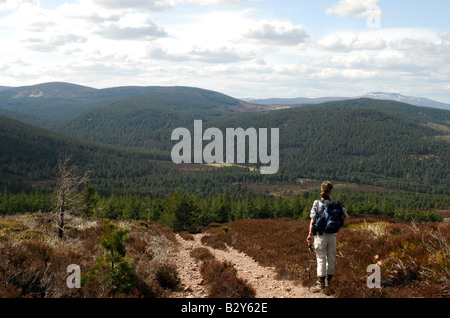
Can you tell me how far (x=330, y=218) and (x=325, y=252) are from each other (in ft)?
3.47

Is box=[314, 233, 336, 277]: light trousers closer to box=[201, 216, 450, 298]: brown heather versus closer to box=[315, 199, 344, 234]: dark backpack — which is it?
box=[315, 199, 344, 234]: dark backpack

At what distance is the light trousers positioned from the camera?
8008 millimetres

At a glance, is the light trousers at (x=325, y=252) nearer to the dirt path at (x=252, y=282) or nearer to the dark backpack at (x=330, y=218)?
the dark backpack at (x=330, y=218)

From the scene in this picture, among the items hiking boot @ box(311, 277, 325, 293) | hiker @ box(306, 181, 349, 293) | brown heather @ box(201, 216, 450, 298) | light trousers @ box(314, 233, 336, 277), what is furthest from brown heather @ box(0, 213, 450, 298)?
hiker @ box(306, 181, 349, 293)

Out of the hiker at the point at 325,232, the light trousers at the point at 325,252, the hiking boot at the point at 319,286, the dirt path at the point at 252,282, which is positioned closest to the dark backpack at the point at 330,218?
the hiker at the point at 325,232

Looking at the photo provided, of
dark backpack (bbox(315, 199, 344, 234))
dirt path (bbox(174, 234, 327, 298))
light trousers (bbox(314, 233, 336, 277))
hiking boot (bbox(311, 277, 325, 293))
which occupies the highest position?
dark backpack (bbox(315, 199, 344, 234))

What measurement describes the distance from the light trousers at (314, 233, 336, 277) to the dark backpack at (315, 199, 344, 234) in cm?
21

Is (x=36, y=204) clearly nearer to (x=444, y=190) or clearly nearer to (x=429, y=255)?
(x=429, y=255)

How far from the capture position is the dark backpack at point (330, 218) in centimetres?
788

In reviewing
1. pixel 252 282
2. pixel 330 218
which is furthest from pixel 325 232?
pixel 252 282

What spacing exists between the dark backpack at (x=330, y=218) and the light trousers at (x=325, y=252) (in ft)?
0.70
